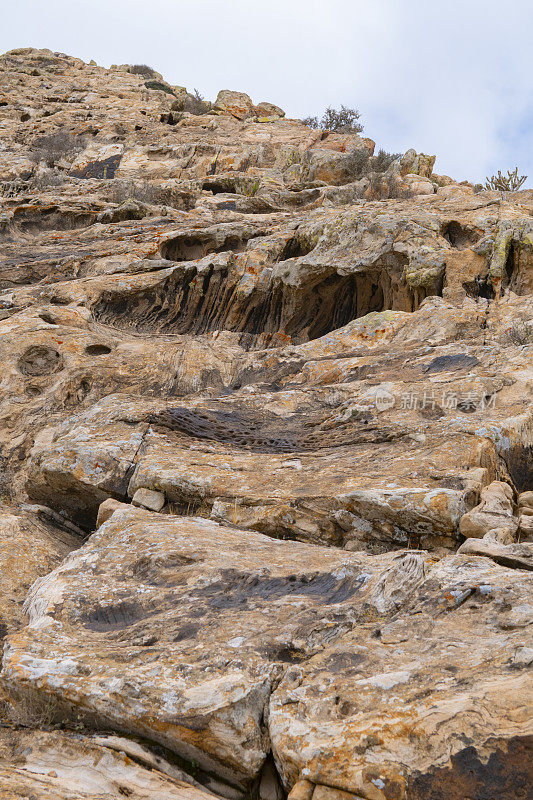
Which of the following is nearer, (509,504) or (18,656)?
(18,656)

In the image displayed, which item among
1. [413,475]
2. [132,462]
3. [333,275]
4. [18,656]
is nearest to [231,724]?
[18,656]

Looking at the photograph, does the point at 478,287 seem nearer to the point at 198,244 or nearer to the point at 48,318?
the point at 198,244

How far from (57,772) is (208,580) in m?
2.02

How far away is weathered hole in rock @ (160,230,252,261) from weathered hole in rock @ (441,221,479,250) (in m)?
5.39

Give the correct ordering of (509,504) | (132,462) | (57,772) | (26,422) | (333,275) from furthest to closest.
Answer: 1. (333,275)
2. (26,422)
3. (132,462)
4. (509,504)
5. (57,772)

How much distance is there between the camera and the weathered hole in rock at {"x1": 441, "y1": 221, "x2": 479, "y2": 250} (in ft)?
41.7

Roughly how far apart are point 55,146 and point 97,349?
2115 centimetres

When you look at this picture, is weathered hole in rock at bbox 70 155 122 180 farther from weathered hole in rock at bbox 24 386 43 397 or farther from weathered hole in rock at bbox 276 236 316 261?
weathered hole in rock at bbox 24 386 43 397

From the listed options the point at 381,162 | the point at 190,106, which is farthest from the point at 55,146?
the point at 381,162

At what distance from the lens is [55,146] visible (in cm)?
2844

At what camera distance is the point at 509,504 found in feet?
19.8

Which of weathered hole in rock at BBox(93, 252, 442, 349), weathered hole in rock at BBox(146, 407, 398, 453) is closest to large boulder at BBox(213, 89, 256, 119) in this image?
weathered hole in rock at BBox(93, 252, 442, 349)

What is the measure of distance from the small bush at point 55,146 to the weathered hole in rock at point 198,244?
13.9 meters

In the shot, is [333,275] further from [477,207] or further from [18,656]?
[18,656]
